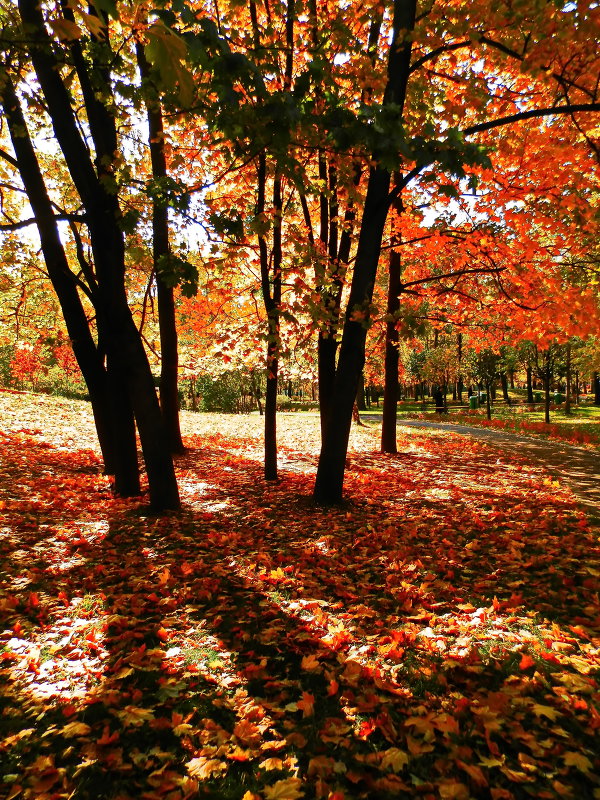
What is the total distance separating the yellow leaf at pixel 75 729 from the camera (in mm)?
2495

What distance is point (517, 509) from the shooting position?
672 cm

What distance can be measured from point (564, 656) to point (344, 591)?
187 cm

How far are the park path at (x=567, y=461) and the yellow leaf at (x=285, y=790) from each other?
18.3ft

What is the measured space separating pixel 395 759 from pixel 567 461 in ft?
33.0

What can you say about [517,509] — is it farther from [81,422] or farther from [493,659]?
[81,422]

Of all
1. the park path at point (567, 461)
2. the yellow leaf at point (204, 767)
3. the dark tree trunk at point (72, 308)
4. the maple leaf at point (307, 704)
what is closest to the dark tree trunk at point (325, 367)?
the dark tree trunk at point (72, 308)

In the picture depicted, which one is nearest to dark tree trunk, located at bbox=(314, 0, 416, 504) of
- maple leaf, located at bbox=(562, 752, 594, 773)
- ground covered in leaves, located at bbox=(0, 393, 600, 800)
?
ground covered in leaves, located at bbox=(0, 393, 600, 800)

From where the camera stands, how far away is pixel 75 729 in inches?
99.3

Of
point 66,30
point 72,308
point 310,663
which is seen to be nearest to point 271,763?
point 310,663

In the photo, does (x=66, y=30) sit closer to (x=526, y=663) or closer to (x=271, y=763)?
(x=271, y=763)

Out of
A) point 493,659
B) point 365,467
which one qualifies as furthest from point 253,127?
point 365,467

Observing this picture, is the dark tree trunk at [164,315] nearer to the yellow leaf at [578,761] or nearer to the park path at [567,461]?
the park path at [567,461]

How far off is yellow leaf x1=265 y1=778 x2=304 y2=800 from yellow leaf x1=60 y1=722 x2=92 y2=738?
3.68ft

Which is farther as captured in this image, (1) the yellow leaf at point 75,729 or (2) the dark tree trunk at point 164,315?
(2) the dark tree trunk at point 164,315
